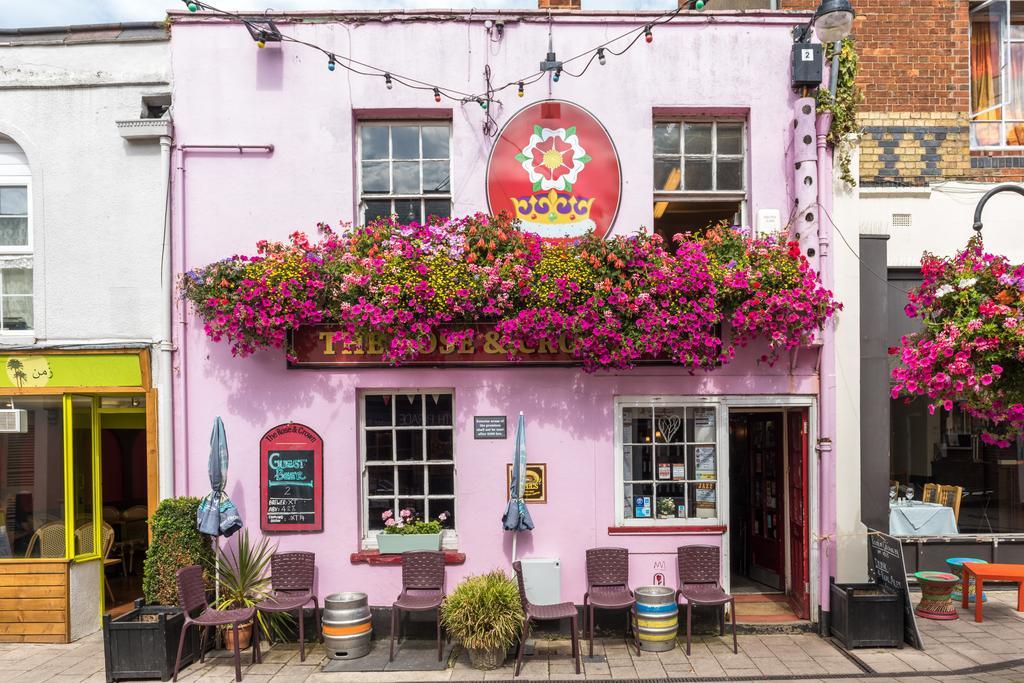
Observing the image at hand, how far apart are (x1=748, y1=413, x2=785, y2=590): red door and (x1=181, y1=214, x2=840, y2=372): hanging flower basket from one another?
2.26 metres

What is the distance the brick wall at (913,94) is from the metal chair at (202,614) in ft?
30.5

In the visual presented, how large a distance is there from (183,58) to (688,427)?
7.39 m

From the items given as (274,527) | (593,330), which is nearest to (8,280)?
(274,527)

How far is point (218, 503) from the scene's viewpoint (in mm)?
7434

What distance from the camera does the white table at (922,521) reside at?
9.23 m

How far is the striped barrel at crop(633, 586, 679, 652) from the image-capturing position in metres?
7.43

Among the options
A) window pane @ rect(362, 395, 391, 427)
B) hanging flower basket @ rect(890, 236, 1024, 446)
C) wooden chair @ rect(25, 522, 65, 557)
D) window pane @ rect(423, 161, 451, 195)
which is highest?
window pane @ rect(423, 161, 451, 195)

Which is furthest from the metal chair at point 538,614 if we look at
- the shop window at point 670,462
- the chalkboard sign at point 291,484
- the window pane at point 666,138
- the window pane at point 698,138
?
the window pane at point 698,138

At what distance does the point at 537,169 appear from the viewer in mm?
8250

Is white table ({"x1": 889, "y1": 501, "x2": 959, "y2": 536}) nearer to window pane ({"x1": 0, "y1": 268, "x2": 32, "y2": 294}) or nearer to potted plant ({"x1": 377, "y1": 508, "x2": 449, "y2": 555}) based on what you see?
potted plant ({"x1": 377, "y1": 508, "x2": 449, "y2": 555})

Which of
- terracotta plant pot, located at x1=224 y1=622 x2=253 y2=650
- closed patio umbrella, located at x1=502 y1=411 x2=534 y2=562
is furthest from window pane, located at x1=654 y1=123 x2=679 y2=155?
terracotta plant pot, located at x1=224 y1=622 x2=253 y2=650

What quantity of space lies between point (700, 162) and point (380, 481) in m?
5.49

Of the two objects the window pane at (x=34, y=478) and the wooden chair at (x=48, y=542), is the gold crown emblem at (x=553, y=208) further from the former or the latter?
the wooden chair at (x=48, y=542)

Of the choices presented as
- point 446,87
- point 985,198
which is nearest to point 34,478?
point 446,87
